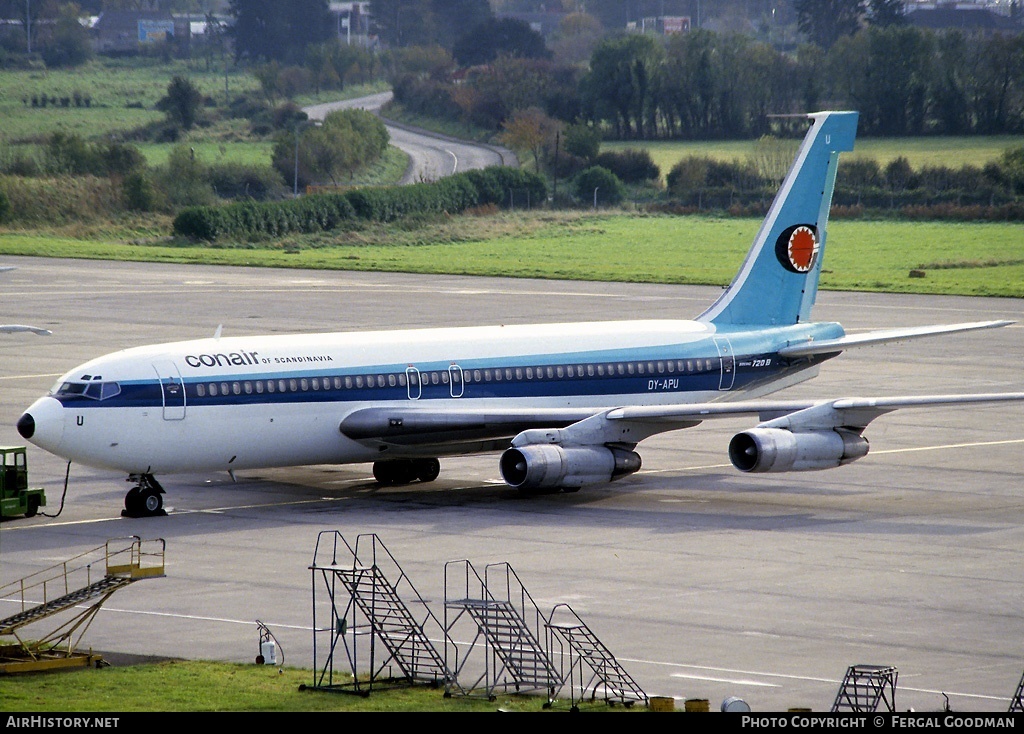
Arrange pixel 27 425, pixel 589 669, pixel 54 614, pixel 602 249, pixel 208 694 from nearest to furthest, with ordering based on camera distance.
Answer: pixel 208 694, pixel 589 669, pixel 54 614, pixel 27 425, pixel 602 249

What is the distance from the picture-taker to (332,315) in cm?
7912

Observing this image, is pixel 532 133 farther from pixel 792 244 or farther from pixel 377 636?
pixel 377 636

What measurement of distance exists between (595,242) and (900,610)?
98383 mm

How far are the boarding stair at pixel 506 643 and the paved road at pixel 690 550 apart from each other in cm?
76

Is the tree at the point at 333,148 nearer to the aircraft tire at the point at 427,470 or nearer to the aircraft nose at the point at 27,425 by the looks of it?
the aircraft tire at the point at 427,470

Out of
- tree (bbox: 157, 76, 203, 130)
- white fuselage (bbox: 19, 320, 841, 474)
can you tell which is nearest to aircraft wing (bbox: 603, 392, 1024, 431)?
white fuselage (bbox: 19, 320, 841, 474)

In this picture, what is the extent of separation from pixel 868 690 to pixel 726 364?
73.0 ft

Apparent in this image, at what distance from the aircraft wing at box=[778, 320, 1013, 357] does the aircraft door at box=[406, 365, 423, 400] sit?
1119 cm

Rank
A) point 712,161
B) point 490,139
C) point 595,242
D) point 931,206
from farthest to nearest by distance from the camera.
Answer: point 490,139
point 712,161
point 931,206
point 595,242

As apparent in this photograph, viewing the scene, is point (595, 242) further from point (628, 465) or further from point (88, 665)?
point (88, 665)

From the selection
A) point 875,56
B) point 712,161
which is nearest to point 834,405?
point 712,161

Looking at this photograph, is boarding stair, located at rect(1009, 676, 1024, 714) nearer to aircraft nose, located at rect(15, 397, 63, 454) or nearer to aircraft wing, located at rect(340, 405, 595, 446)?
aircraft wing, located at rect(340, 405, 595, 446)

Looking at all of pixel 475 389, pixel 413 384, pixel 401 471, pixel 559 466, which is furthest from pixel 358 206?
pixel 559 466

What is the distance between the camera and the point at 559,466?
39.3 m
